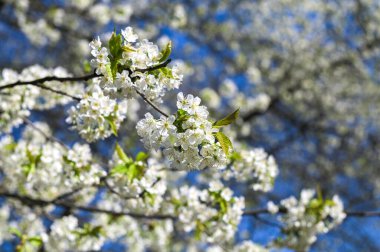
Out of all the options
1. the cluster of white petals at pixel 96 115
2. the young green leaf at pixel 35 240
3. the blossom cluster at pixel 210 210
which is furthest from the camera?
the young green leaf at pixel 35 240

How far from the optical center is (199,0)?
32.0 ft

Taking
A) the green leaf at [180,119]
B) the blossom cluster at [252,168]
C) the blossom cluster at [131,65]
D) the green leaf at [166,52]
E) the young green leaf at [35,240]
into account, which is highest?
the blossom cluster at [252,168]

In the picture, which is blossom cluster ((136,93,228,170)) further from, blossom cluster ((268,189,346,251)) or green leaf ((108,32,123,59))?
blossom cluster ((268,189,346,251))

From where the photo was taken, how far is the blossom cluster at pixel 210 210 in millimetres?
3498

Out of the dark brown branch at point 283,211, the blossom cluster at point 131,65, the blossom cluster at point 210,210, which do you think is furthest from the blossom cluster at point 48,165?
the blossom cluster at point 131,65

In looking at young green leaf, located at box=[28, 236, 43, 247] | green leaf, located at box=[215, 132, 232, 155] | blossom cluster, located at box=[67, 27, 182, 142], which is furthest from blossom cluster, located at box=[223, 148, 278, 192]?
green leaf, located at box=[215, 132, 232, 155]

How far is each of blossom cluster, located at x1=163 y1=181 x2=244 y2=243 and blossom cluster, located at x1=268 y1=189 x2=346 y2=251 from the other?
18.2 inches

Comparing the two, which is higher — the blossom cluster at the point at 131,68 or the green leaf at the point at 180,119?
the blossom cluster at the point at 131,68

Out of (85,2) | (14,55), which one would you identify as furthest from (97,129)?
(14,55)

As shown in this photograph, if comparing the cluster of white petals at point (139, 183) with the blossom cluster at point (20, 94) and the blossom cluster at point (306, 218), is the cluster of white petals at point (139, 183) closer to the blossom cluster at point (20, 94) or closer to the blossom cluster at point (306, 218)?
the blossom cluster at point (20, 94)

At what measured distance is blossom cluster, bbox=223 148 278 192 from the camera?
3746mm

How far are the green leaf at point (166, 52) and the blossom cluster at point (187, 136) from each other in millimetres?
210

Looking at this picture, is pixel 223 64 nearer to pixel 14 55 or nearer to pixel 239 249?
pixel 14 55

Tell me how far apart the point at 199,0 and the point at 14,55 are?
4679 millimetres
